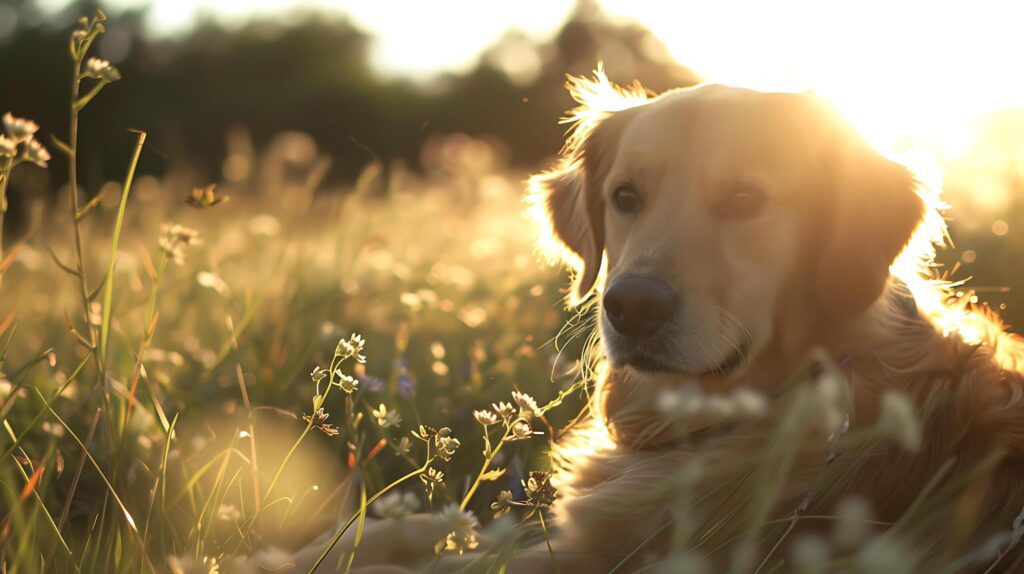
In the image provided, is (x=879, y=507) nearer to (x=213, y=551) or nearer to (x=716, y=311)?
(x=716, y=311)

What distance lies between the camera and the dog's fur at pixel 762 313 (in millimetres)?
2041

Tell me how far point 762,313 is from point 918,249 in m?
0.59

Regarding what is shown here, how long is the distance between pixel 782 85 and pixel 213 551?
7.52ft

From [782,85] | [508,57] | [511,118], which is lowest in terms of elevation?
[511,118]

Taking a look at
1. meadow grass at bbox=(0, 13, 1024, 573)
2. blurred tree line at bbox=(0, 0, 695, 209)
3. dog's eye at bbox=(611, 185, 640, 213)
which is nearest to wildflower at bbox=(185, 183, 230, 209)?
meadow grass at bbox=(0, 13, 1024, 573)

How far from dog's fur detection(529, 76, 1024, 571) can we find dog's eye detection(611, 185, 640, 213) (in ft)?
0.07

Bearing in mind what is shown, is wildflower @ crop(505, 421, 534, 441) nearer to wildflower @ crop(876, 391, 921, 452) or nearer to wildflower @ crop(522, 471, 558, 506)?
wildflower @ crop(522, 471, 558, 506)

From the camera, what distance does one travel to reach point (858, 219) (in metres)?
2.61

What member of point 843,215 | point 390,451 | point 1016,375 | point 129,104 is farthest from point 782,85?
point 129,104

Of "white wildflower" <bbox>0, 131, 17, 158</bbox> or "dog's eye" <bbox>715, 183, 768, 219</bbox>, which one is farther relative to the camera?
"dog's eye" <bbox>715, 183, 768, 219</bbox>

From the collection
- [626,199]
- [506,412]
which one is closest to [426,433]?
[506,412]

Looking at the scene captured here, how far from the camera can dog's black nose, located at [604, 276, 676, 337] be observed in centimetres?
240

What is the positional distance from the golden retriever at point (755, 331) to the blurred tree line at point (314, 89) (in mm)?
18499

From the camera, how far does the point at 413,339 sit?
14.6 ft
